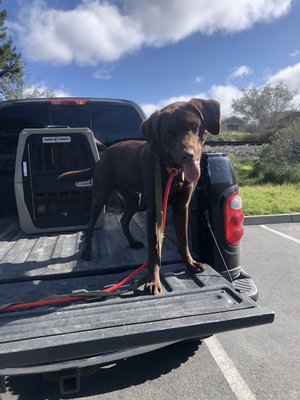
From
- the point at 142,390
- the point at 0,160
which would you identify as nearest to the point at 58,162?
the point at 0,160

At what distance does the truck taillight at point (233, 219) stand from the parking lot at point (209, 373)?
949 mm

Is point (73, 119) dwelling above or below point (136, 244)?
above

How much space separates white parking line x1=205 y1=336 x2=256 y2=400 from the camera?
2244 millimetres

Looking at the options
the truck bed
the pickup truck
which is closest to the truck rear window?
the pickup truck

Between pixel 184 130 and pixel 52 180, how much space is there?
6.64 feet

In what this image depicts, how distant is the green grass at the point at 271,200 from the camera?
841cm

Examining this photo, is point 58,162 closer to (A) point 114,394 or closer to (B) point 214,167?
(B) point 214,167

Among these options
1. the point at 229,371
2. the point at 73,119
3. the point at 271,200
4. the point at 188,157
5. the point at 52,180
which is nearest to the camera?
the point at 188,157

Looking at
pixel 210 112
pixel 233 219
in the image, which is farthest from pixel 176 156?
pixel 233 219

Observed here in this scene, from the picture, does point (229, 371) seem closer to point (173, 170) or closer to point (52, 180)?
point (173, 170)

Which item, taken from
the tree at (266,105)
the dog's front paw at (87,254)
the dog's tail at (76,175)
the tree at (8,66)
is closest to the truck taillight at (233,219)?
the dog's front paw at (87,254)

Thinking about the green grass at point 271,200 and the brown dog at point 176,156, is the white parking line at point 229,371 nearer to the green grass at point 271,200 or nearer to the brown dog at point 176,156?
the brown dog at point 176,156

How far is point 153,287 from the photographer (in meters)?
2.10

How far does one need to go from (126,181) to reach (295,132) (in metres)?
12.5
